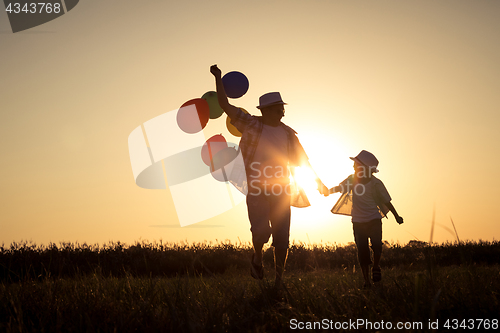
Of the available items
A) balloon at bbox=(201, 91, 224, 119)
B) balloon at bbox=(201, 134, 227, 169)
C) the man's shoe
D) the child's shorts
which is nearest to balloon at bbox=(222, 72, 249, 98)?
balloon at bbox=(201, 91, 224, 119)

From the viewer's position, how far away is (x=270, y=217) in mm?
4879

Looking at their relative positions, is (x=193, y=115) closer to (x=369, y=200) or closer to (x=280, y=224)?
(x=280, y=224)

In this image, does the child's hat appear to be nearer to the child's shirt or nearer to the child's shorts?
the child's shirt

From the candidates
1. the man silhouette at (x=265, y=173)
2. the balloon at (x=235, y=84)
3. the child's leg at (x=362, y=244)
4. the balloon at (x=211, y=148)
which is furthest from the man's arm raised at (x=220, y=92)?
the child's leg at (x=362, y=244)

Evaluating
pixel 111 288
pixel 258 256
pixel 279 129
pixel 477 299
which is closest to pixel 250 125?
pixel 279 129

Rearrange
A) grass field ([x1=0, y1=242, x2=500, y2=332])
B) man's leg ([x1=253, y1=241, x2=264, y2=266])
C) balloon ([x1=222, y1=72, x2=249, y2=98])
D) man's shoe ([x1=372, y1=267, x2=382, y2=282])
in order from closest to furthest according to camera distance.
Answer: grass field ([x1=0, y1=242, x2=500, y2=332]) < man's leg ([x1=253, y1=241, x2=264, y2=266]) < balloon ([x1=222, y1=72, x2=249, y2=98]) < man's shoe ([x1=372, y1=267, x2=382, y2=282])

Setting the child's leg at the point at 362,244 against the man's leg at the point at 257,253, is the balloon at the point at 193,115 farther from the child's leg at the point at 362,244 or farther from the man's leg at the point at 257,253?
the child's leg at the point at 362,244

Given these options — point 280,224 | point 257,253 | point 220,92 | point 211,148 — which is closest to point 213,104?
point 211,148

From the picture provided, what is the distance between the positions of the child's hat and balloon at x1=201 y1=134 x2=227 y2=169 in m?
2.59

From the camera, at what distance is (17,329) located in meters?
1.97

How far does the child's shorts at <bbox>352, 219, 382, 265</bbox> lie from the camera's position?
20.3 feet

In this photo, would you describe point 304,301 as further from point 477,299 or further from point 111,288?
point 111,288

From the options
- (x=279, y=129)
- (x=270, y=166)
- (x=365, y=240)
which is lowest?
(x=365, y=240)

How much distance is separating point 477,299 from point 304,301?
1.07 meters
